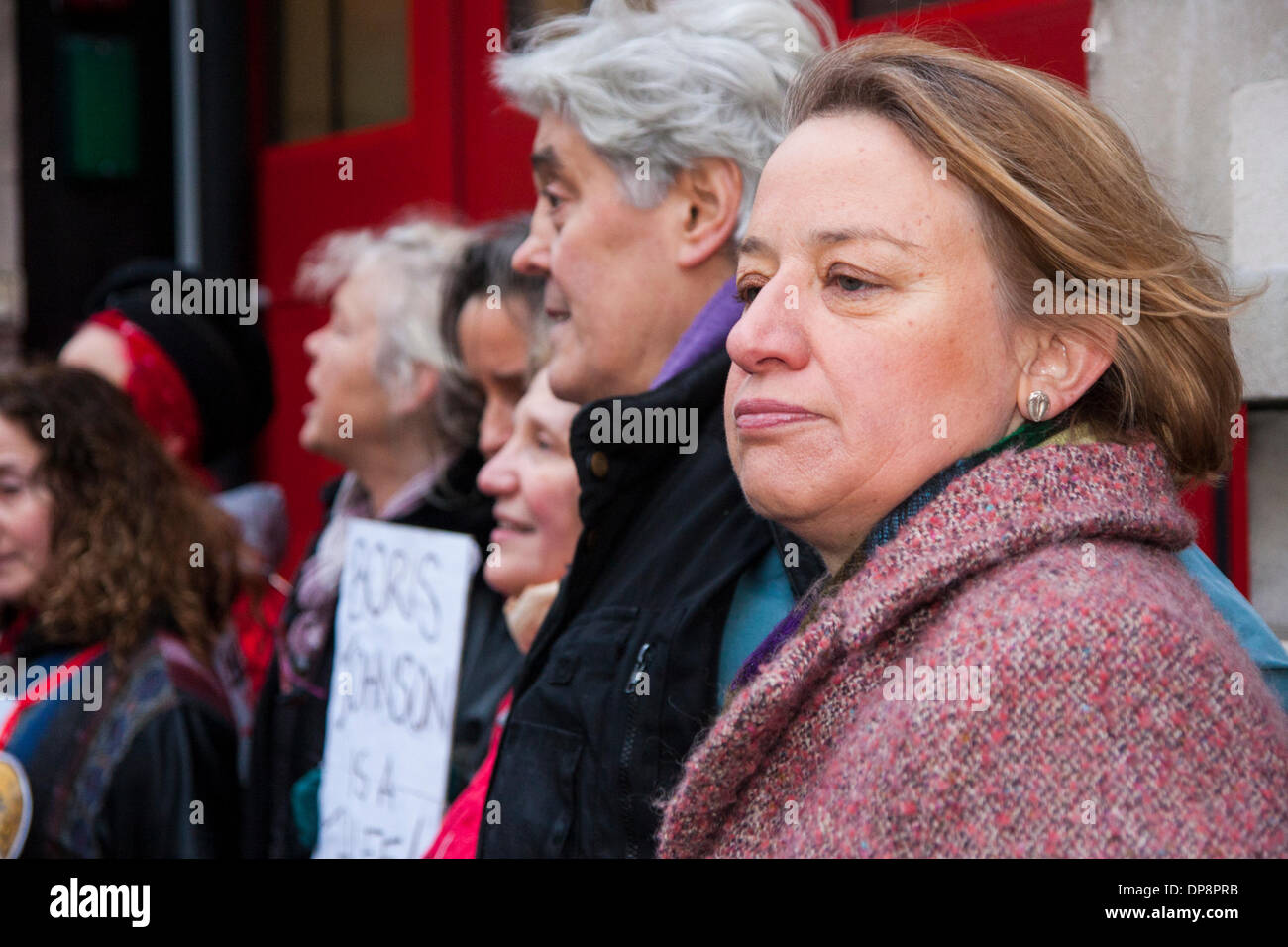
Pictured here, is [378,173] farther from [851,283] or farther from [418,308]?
[851,283]

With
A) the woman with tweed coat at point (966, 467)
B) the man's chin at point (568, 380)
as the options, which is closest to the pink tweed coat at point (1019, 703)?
the woman with tweed coat at point (966, 467)

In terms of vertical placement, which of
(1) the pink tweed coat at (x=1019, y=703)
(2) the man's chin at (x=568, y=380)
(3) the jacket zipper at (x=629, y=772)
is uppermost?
(2) the man's chin at (x=568, y=380)

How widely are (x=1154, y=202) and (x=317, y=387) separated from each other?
2.35 metres

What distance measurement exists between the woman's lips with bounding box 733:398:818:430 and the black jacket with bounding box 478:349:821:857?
0.86 ft

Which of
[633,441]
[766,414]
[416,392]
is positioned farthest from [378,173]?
[766,414]

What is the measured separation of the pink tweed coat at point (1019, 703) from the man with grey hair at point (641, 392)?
1.06 ft

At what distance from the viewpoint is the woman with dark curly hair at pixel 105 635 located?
2596 mm

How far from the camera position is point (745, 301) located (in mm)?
1596

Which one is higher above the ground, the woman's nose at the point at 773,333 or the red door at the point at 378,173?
the red door at the point at 378,173

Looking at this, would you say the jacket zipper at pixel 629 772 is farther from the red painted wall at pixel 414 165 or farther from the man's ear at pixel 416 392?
the man's ear at pixel 416 392
